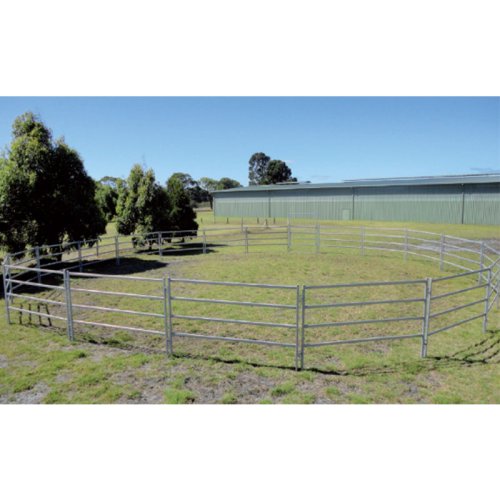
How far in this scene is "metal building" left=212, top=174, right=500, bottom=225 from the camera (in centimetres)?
2803

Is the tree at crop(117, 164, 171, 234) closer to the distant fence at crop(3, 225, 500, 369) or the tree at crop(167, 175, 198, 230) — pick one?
the tree at crop(167, 175, 198, 230)

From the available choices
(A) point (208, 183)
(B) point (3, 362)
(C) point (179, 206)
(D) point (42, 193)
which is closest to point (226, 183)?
(A) point (208, 183)

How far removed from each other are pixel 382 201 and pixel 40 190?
29.0m

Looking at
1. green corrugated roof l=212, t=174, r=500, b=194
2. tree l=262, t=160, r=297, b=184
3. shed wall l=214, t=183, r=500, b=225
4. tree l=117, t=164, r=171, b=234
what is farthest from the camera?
tree l=262, t=160, r=297, b=184

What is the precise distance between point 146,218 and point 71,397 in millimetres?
13286

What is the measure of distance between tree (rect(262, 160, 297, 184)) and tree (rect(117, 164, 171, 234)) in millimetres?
74070

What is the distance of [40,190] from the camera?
11648 mm

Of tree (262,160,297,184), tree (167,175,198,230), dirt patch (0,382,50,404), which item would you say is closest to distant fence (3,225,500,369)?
dirt patch (0,382,50,404)

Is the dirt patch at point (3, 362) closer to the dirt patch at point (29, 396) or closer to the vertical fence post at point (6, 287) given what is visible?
the dirt patch at point (29, 396)

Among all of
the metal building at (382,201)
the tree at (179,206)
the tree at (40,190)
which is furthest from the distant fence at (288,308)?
the metal building at (382,201)

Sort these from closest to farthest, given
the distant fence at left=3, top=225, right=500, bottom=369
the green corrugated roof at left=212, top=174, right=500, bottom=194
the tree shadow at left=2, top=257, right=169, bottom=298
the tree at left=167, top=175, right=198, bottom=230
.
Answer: the distant fence at left=3, top=225, right=500, bottom=369 < the tree shadow at left=2, top=257, right=169, bottom=298 < the tree at left=167, top=175, right=198, bottom=230 < the green corrugated roof at left=212, top=174, right=500, bottom=194

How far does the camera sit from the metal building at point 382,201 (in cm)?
2803

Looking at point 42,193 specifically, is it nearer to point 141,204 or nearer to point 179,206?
point 141,204

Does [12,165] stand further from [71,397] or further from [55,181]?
[71,397]
